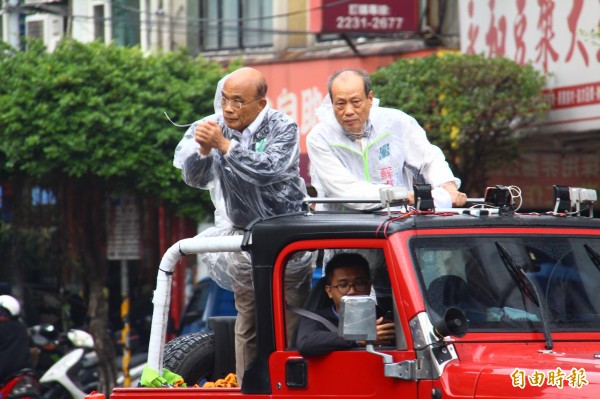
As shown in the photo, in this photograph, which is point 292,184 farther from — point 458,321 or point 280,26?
point 280,26

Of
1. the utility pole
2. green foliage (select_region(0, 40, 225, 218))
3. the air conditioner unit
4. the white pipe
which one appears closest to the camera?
the white pipe

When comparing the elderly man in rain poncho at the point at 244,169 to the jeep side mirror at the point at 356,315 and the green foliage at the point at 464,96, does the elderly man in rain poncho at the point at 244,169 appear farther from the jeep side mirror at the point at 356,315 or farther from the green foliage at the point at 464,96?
the green foliage at the point at 464,96

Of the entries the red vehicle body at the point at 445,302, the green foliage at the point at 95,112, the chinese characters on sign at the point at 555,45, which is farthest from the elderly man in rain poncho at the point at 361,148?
the green foliage at the point at 95,112

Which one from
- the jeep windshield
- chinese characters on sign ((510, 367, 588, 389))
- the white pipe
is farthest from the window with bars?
chinese characters on sign ((510, 367, 588, 389))

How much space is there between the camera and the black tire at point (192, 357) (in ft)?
20.6

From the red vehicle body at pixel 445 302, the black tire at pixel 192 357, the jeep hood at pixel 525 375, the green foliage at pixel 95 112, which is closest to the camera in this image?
the jeep hood at pixel 525 375

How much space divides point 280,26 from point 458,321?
1432 cm

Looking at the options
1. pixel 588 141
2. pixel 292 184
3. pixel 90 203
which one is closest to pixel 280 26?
pixel 90 203

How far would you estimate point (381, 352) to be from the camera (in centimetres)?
481

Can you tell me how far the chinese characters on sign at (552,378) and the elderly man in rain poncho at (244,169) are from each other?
164cm

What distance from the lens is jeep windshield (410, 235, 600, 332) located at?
4898 millimetres

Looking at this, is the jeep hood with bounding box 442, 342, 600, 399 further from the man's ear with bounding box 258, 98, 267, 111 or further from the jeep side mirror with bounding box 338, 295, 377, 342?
the man's ear with bounding box 258, 98, 267, 111

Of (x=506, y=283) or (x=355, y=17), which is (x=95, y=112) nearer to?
(x=355, y=17)

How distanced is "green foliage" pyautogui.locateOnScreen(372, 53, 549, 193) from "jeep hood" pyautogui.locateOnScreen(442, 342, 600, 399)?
9.09 metres
